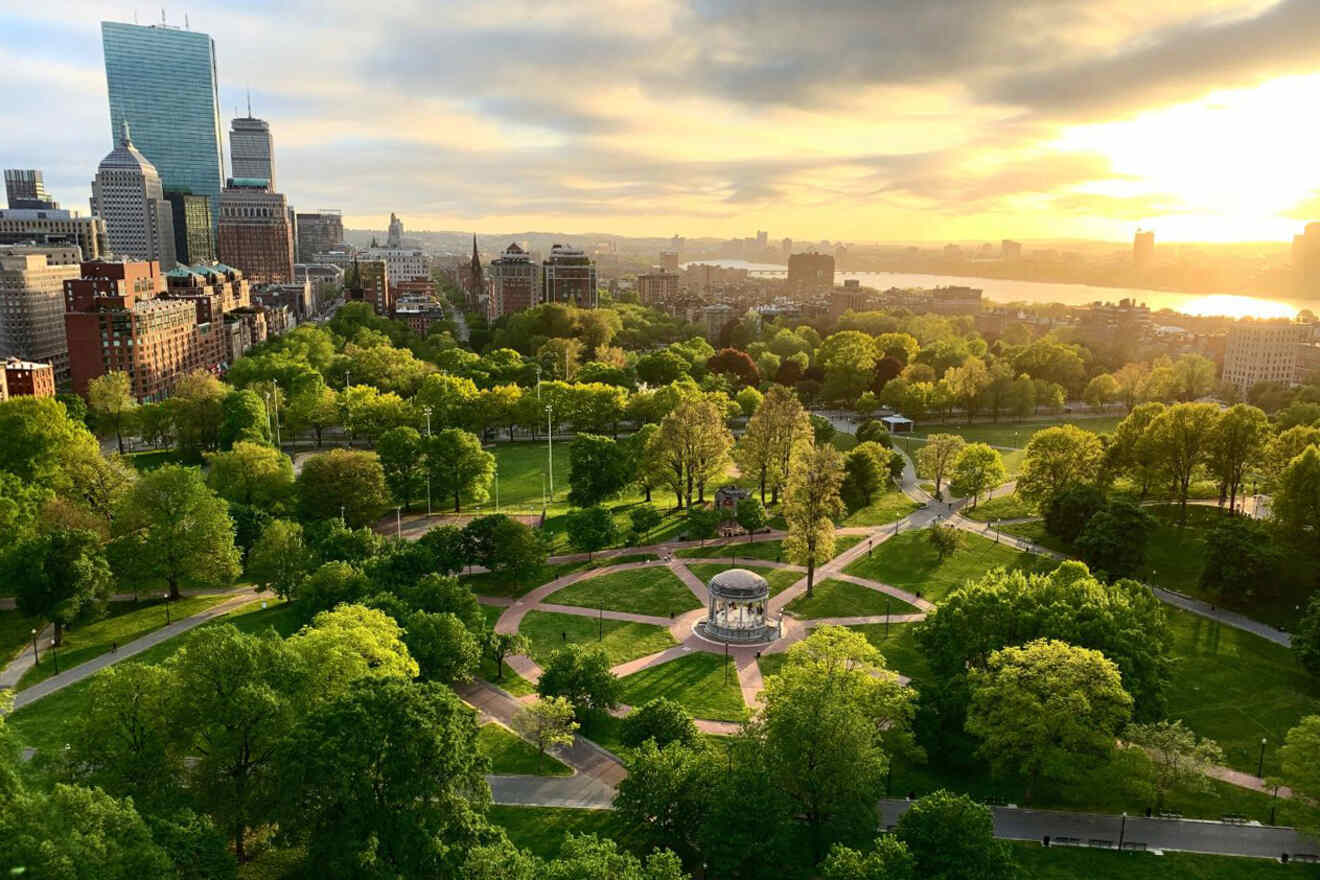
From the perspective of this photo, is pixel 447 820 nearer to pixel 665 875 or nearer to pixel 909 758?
pixel 665 875

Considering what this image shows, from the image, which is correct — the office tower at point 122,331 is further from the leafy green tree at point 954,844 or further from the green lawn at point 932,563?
the leafy green tree at point 954,844

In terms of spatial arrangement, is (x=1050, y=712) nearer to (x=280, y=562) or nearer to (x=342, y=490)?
(x=280, y=562)

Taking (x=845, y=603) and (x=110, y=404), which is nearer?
(x=845, y=603)

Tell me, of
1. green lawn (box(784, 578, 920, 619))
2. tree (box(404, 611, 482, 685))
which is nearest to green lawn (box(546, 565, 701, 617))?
green lawn (box(784, 578, 920, 619))

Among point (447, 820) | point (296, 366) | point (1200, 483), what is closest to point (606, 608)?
point (447, 820)

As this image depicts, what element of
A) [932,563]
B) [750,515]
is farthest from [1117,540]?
[750,515]

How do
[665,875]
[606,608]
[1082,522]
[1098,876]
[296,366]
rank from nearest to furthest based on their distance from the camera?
[665,875], [1098,876], [606,608], [1082,522], [296,366]
